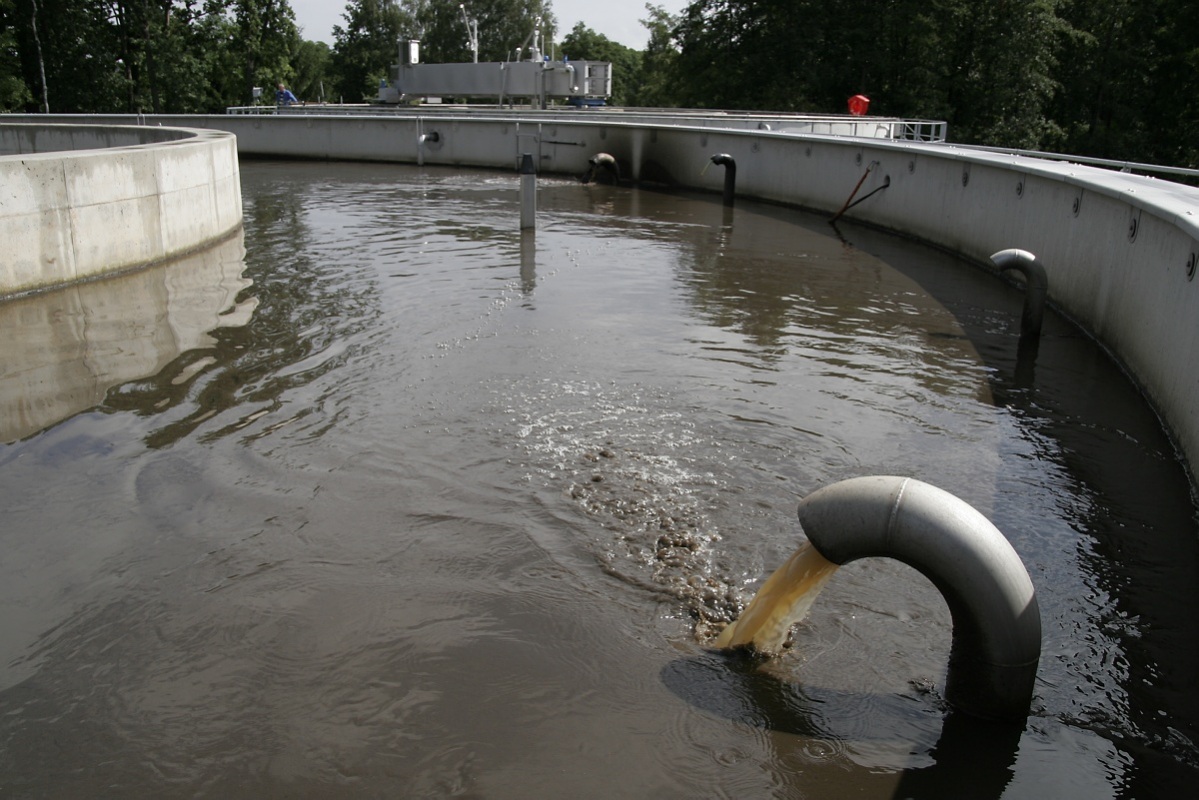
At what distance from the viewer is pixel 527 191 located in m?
14.6

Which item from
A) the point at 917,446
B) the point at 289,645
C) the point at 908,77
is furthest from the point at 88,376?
the point at 908,77

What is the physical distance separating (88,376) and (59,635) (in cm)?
401

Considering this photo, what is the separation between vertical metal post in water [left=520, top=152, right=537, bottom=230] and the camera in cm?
1403

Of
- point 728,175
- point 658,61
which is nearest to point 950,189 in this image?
point 728,175

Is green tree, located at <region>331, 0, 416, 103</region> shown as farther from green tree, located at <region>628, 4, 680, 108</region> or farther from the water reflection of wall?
the water reflection of wall

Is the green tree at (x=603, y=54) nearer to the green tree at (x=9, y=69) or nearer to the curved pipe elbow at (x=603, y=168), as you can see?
the green tree at (x=9, y=69)

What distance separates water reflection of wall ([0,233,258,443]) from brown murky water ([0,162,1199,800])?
5 centimetres

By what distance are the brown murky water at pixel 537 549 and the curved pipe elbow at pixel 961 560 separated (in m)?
0.23

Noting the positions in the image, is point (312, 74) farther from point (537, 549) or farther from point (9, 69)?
point (537, 549)

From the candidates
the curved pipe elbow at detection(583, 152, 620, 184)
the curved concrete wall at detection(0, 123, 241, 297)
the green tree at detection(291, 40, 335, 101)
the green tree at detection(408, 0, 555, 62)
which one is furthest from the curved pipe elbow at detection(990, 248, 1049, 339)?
the green tree at detection(408, 0, 555, 62)

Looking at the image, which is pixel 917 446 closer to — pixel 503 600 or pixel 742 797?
pixel 503 600

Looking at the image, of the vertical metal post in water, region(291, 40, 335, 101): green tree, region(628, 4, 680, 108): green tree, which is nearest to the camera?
the vertical metal post in water

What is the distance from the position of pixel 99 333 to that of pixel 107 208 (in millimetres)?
2791

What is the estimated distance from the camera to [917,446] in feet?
22.2
